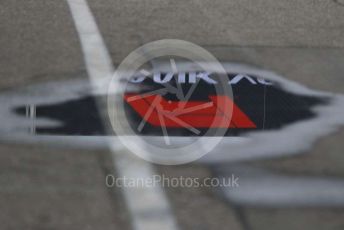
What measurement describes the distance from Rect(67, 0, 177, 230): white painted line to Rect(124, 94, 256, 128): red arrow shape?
1.80 ft

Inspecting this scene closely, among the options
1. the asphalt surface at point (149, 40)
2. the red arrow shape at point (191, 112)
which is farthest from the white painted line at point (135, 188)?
the red arrow shape at point (191, 112)

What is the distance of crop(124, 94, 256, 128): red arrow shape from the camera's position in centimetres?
670

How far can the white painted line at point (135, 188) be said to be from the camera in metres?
5.17

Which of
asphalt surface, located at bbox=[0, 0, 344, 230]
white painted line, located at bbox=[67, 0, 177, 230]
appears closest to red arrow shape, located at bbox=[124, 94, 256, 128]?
white painted line, located at bbox=[67, 0, 177, 230]

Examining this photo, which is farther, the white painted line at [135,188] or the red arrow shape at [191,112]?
the red arrow shape at [191,112]

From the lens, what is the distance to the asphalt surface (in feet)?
17.2

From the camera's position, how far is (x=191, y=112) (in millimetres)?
6887

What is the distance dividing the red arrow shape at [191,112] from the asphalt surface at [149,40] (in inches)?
29.7

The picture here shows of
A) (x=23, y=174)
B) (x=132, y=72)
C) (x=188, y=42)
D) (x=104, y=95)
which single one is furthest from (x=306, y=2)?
(x=23, y=174)

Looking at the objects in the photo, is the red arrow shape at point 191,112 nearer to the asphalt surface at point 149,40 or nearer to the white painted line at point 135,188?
the white painted line at point 135,188

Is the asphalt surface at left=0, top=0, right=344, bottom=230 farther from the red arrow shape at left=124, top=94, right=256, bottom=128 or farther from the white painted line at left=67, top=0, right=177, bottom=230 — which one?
the red arrow shape at left=124, top=94, right=256, bottom=128

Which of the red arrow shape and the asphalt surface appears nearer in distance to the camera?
the asphalt surface

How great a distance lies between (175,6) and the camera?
9867mm

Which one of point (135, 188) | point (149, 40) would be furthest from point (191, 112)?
point (149, 40)
